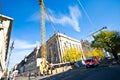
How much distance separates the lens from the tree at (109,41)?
4761 cm

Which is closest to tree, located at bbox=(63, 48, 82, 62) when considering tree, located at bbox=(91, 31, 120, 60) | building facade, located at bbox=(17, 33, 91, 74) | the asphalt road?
building facade, located at bbox=(17, 33, 91, 74)

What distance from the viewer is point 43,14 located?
6181 centimetres

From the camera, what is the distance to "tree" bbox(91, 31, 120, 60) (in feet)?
156

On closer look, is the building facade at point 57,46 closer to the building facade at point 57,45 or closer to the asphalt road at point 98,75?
the building facade at point 57,45

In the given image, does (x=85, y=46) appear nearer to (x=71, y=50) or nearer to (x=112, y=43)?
(x=71, y=50)

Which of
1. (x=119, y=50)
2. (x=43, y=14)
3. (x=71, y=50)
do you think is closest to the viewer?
(x=119, y=50)

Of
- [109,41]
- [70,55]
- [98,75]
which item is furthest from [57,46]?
[98,75]

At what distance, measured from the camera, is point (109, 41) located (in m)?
49.1

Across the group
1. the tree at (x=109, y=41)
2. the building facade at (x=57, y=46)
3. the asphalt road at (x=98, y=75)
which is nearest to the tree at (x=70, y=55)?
the building facade at (x=57, y=46)

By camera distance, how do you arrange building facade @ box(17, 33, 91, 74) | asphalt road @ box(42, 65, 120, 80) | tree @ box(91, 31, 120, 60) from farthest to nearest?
building facade @ box(17, 33, 91, 74)
tree @ box(91, 31, 120, 60)
asphalt road @ box(42, 65, 120, 80)

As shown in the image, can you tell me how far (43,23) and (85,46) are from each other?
160 feet

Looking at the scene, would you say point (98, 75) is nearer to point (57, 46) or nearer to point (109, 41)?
point (109, 41)

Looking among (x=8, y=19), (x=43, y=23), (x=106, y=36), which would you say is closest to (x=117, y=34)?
(x=106, y=36)

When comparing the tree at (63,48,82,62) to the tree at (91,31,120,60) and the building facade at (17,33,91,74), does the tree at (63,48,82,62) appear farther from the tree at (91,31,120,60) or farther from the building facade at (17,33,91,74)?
the tree at (91,31,120,60)
